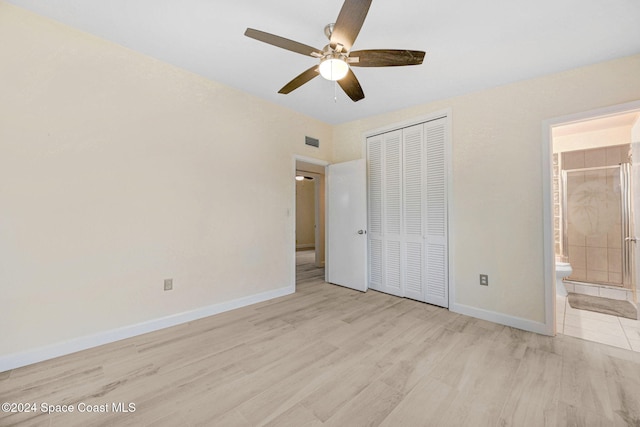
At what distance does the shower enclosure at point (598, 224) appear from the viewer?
374cm

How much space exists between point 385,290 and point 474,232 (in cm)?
146

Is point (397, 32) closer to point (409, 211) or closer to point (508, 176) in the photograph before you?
point (508, 176)

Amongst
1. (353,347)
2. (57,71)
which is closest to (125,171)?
(57,71)

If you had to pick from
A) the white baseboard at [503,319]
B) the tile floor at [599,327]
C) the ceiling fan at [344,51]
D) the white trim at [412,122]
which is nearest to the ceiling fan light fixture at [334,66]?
the ceiling fan at [344,51]

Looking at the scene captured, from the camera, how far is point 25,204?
1.97m

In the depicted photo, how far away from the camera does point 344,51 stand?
187cm

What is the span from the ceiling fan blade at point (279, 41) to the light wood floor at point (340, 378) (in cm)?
231

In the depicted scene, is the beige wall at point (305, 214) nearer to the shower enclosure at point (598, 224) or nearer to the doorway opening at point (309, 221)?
the doorway opening at point (309, 221)

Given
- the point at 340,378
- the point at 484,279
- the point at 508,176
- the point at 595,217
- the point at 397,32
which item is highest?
the point at 397,32

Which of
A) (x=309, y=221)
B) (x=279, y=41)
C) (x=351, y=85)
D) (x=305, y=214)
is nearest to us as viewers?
(x=279, y=41)

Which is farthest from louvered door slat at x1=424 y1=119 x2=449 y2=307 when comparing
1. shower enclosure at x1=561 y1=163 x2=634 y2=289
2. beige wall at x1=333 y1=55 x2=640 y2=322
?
shower enclosure at x1=561 y1=163 x2=634 y2=289

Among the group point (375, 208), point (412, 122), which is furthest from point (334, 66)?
point (375, 208)

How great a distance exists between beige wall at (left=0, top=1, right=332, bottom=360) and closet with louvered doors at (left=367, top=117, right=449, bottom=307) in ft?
5.70

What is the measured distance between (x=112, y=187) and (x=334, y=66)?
220 centimetres
